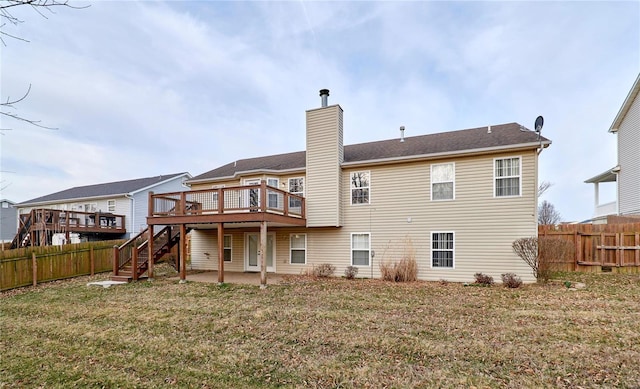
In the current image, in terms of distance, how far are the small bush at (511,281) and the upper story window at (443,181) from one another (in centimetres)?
306

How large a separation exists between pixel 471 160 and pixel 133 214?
22.1 metres

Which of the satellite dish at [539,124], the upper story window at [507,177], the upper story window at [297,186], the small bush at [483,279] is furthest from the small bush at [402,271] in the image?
the satellite dish at [539,124]

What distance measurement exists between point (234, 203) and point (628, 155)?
20747 millimetres

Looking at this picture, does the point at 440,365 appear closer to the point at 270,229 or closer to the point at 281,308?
the point at 281,308

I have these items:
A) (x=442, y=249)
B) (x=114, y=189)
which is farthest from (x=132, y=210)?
(x=442, y=249)

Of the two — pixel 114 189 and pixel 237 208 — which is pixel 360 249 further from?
pixel 114 189

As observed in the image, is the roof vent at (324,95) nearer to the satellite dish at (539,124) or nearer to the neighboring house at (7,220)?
the satellite dish at (539,124)

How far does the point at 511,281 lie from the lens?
9.23 m

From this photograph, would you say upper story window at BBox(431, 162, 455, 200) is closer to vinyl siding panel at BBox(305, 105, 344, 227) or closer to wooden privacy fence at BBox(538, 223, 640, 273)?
vinyl siding panel at BBox(305, 105, 344, 227)

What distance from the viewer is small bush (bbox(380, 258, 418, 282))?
35.7ft

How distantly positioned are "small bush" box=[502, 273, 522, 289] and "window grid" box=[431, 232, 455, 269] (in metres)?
1.70

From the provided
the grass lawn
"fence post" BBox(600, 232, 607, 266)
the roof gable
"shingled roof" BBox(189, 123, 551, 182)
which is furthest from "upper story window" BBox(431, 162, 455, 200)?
the roof gable

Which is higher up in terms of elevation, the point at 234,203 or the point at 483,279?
the point at 234,203

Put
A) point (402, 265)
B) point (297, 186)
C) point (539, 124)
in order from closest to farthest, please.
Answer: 1. point (539, 124)
2. point (402, 265)
3. point (297, 186)
